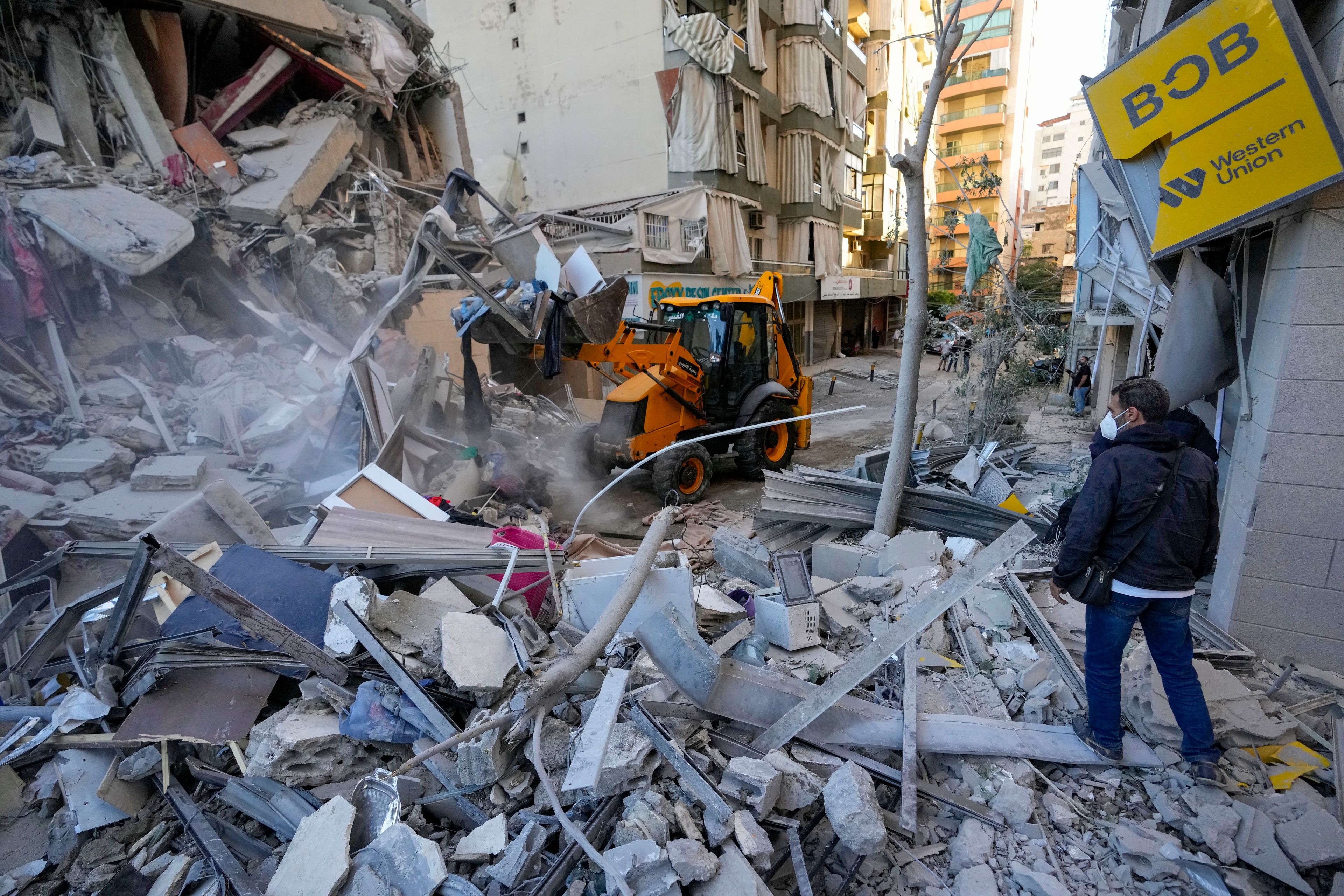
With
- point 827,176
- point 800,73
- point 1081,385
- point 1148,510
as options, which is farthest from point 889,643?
point 827,176

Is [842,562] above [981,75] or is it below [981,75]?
below

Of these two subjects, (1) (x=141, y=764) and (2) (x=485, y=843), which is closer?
(2) (x=485, y=843)

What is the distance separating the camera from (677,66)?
591 inches

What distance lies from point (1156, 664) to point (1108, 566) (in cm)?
50

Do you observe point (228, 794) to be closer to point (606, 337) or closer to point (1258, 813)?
point (1258, 813)

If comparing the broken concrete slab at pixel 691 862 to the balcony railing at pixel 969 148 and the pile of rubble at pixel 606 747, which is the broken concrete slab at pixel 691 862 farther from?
the balcony railing at pixel 969 148

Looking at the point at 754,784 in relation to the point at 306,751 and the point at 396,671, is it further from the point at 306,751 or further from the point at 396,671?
the point at 306,751

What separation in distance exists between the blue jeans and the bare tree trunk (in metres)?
2.24

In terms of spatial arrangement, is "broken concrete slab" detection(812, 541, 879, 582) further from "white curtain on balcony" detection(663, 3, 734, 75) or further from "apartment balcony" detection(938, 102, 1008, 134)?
"apartment balcony" detection(938, 102, 1008, 134)

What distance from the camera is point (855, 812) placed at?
2.11 meters

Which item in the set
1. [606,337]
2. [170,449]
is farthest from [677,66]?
[170,449]

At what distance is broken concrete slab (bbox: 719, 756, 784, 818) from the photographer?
2.19m

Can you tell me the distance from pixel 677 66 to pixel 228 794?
54.4 ft

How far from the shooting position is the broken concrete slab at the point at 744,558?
170 inches
